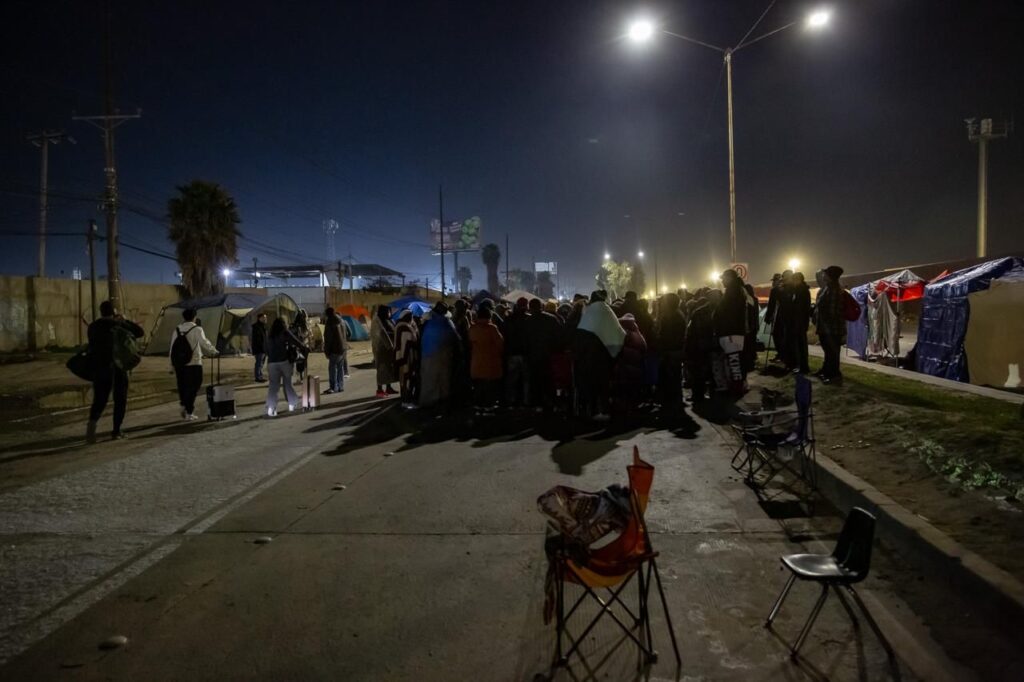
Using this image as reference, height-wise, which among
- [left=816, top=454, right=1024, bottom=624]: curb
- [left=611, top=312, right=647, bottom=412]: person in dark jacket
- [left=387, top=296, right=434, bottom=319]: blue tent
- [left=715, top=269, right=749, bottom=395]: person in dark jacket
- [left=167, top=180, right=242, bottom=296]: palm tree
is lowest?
[left=816, top=454, right=1024, bottom=624]: curb

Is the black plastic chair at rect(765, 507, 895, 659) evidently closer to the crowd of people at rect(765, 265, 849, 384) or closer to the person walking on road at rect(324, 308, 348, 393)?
the crowd of people at rect(765, 265, 849, 384)

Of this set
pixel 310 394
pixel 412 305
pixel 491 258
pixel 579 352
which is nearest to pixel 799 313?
pixel 579 352

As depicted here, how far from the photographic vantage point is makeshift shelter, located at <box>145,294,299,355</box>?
24531 mm

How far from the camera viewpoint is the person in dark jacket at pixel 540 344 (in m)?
10.8

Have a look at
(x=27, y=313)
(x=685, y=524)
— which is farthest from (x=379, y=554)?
(x=27, y=313)

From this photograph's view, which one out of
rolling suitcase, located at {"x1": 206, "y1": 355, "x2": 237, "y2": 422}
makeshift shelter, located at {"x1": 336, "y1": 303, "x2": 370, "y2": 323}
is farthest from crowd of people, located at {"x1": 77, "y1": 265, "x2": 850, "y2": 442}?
makeshift shelter, located at {"x1": 336, "y1": 303, "x2": 370, "y2": 323}

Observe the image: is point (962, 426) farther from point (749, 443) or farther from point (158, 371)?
point (158, 371)

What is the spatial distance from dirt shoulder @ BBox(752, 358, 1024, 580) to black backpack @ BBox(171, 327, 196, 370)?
914 cm

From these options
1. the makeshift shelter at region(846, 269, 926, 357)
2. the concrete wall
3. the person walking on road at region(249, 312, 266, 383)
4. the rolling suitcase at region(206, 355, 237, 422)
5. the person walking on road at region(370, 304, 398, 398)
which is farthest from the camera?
the concrete wall

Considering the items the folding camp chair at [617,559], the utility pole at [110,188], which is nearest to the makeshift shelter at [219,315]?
the utility pole at [110,188]

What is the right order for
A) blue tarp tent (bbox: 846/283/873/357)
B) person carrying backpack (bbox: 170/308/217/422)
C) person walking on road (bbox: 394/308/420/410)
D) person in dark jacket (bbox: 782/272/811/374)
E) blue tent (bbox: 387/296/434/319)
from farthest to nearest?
1. blue tent (bbox: 387/296/434/319)
2. blue tarp tent (bbox: 846/283/873/357)
3. person in dark jacket (bbox: 782/272/811/374)
4. person walking on road (bbox: 394/308/420/410)
5. person carrying backpack (bbox: 170/308/217/422)

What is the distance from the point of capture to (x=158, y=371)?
829 inches

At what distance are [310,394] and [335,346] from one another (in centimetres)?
233

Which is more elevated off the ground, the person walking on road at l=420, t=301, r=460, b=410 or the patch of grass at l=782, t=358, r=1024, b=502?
the person walking on road at l=420, t=301, r=460, b=410
